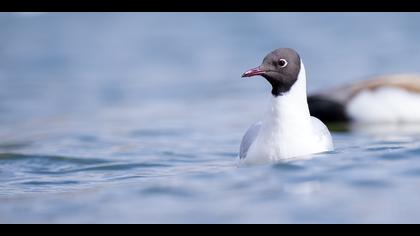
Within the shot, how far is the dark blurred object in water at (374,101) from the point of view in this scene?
11.3 metres

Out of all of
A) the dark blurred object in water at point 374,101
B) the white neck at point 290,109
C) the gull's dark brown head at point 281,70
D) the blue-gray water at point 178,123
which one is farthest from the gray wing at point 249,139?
the dark blurred object in water at point 374,101

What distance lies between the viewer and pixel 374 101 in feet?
37.8

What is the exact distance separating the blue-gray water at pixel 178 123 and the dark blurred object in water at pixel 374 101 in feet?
1.43

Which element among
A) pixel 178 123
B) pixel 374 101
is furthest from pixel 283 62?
pixel 178 123

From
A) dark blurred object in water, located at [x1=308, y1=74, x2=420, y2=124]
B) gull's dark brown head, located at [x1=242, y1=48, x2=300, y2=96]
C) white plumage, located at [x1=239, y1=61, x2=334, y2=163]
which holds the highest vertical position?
dark blurred object in water, located at [x1=308, y1=74, x2=420, y2=124]

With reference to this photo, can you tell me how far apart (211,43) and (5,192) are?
39.5ft

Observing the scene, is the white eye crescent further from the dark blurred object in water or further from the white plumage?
the dark blurred object in water

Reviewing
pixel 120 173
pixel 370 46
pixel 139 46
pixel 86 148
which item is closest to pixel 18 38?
pixel 139 46

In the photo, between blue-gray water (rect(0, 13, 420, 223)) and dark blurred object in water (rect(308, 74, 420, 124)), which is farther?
dark blurred object in water (rect(308, 74, 420, 124))

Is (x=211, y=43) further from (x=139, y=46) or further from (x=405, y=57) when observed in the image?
(x=405, y=57)

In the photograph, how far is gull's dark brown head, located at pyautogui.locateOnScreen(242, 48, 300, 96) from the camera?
7676mm

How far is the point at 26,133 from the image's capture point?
1255 centimetres

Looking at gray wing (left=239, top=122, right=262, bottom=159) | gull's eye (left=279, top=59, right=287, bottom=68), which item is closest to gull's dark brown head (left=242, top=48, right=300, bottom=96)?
gull's eye (left=279, top=59, right=287, bottom=68)

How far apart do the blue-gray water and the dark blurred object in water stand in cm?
44
